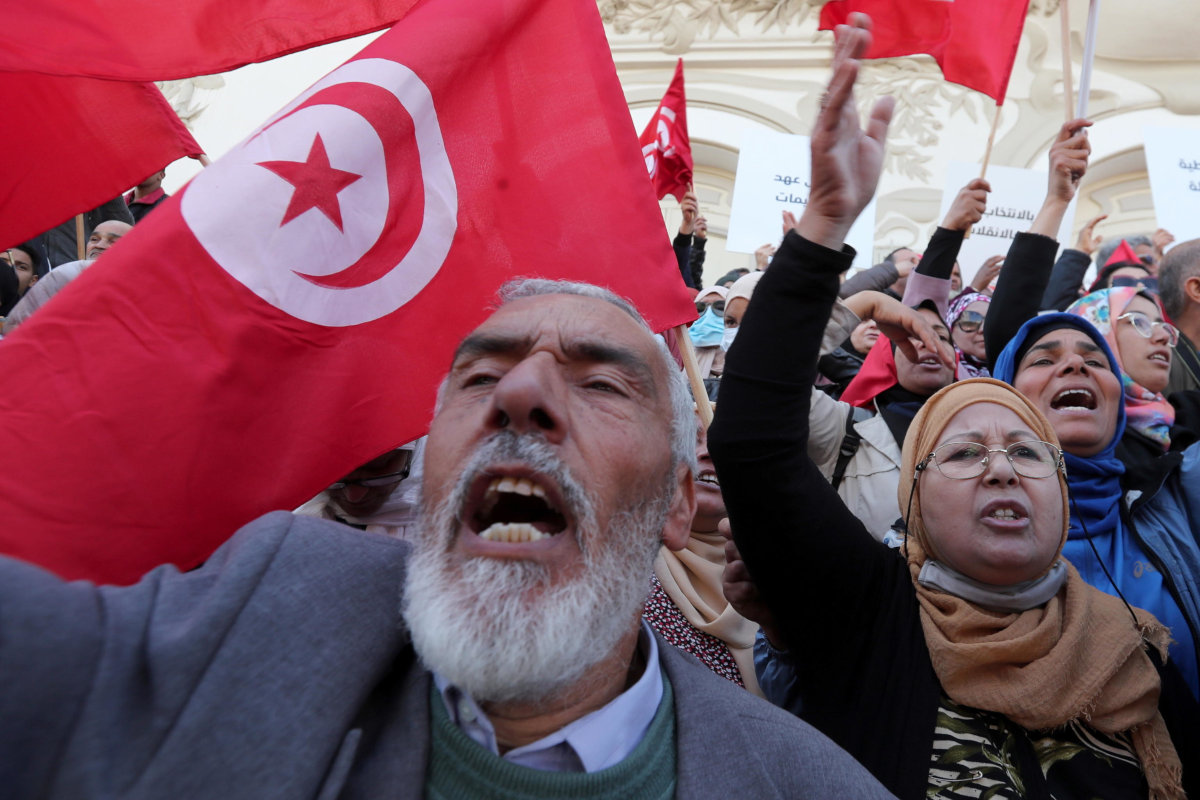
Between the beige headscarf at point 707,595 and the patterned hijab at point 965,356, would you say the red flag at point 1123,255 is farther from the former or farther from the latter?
the beige headscarf at point 707,595

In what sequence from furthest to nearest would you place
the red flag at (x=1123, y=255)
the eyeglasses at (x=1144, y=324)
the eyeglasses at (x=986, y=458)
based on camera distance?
the red flag at (x=1123, y=255), the eyeglasses at (x=1144, y=324), the eyeglasses at (x=986, y=458)

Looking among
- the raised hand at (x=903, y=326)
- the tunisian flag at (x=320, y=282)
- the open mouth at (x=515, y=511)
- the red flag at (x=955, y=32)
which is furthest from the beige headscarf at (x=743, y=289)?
the open mouth at (x=515, y=511)

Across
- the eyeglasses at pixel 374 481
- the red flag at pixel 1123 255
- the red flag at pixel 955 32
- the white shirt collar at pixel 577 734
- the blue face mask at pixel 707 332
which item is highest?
the red flag at pixel 955 32

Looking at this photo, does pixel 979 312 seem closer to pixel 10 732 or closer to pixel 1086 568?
pixel 1086 568

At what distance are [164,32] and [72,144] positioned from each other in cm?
48

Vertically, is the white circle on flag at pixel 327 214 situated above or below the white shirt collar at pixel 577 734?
above

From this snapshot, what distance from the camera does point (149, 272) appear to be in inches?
61.9

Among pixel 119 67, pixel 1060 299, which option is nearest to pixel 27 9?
pixel 119 67

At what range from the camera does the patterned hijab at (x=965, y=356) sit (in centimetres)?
329

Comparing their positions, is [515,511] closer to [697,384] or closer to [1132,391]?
[697,384]

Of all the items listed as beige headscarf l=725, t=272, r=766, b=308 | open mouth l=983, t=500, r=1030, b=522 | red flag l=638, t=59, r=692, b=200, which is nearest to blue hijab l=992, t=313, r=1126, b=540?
open mouth l=983, t=500, r=1030, b=522

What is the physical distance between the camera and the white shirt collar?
1.25 m

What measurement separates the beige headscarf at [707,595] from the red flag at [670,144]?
7.04ft

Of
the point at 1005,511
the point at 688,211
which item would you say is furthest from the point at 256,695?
the point at 688,211
